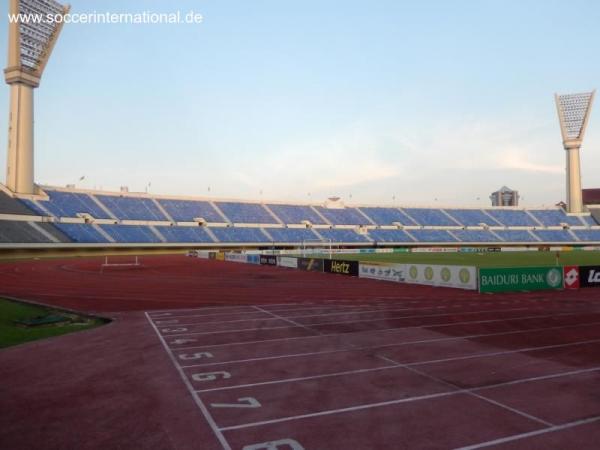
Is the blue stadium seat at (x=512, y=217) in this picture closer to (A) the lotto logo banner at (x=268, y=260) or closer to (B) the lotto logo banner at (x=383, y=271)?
(A) the lotto logo banner at (x=268, y=260)

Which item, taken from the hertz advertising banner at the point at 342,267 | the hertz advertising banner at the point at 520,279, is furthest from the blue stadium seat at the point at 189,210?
the hertz advertising banner at the point at 520,279

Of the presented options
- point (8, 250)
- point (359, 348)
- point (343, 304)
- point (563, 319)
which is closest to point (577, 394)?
point (359, 348)

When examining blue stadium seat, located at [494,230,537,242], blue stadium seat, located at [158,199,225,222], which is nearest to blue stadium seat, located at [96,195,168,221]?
blue stadium seat, located at [158,199,225,222]

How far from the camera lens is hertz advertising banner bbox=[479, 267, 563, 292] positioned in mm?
24781

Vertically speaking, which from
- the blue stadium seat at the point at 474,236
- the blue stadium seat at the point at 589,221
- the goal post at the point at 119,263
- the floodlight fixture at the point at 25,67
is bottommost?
the goal post at the point at 119,263

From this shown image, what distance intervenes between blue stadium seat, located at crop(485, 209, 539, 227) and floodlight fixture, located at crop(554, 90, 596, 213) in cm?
1234

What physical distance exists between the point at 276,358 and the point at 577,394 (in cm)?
663

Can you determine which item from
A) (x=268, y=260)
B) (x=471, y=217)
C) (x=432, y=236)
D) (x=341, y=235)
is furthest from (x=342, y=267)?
(x=471, y=217)

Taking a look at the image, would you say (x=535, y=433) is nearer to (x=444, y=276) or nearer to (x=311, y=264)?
(x=444, y=276)

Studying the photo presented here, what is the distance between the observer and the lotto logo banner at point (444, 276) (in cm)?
2574

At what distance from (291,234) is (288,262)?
37914mm

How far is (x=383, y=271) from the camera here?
110 feet

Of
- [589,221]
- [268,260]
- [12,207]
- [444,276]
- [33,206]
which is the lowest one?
[268,260]

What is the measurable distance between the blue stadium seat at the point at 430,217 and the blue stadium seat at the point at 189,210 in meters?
45.3
